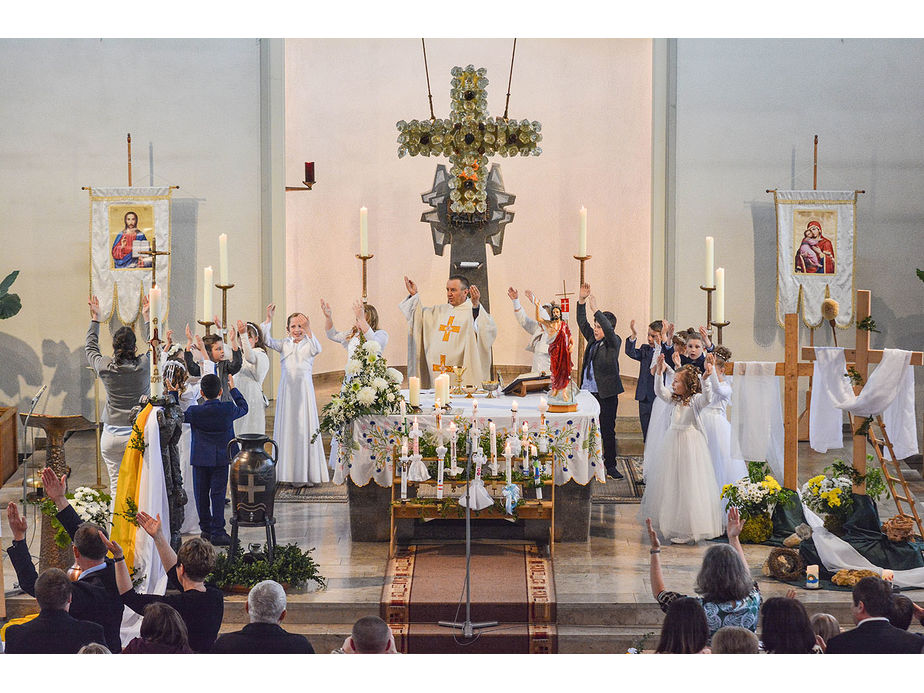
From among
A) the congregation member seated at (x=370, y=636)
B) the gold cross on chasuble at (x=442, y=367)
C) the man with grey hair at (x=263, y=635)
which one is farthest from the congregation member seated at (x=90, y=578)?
the gold cross on chasuble at (x=442, y=367)

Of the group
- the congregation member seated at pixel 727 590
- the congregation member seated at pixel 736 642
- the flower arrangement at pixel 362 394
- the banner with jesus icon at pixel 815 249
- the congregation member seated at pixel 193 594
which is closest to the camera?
the congregation member seated at pixel 736 642

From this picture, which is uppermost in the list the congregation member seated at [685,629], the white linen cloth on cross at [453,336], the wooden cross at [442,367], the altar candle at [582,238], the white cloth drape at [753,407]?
the altar candle at [582,238]

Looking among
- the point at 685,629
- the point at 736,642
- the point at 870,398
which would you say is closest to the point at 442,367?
the point at 870,398

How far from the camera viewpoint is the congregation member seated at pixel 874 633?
4.66 metres

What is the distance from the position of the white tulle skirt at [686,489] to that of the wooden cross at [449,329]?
2.51 metres

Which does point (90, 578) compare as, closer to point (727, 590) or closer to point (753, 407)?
point (727, 590)

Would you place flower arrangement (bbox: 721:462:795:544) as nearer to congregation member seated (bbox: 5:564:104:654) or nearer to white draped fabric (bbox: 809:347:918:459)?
white draped fabric (bbox: 809:347:918:459)

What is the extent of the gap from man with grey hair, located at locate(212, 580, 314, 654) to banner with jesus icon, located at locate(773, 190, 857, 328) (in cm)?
913

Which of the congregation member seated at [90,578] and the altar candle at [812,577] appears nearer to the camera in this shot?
the congregation member seated at [90,578]

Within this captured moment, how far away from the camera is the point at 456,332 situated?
10117 mm

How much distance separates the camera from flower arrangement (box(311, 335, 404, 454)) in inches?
319

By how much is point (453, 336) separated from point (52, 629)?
5.76m

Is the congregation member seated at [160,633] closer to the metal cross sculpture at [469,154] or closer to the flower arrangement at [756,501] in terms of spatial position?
the flower arrangement at [756,501]

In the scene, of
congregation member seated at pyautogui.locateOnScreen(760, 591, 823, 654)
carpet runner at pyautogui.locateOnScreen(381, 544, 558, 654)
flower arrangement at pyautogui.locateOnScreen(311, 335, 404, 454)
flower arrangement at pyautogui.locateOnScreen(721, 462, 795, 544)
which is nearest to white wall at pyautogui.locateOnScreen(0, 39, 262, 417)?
flower arrangement at pyautogui.locateOnScreen(311, 335, 404, 454)
